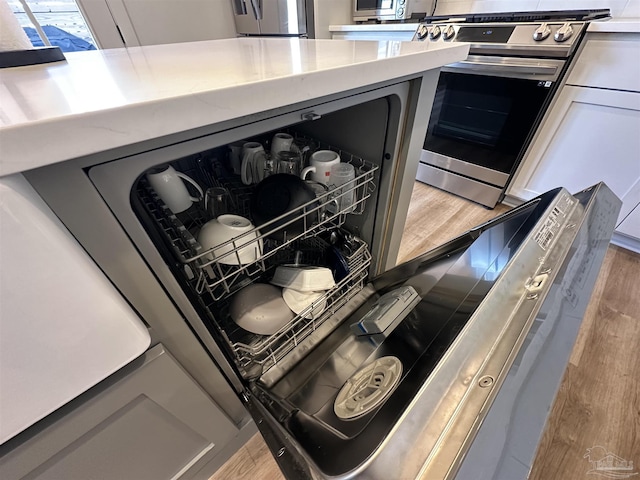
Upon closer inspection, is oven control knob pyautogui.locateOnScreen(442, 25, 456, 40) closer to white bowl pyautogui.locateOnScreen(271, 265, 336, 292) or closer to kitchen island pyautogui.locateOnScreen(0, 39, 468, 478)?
kitchen island pyautogui.locateOnScreen(0, 39, 468, 478)

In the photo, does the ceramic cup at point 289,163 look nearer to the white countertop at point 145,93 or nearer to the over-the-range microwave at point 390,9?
the white countertop at point 145,93

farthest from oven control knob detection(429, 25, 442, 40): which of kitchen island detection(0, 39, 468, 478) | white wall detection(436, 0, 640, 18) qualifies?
kitchen island detection(0, 39, 468, 478)

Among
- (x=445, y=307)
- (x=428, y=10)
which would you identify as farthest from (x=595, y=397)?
(x=428, y=10)

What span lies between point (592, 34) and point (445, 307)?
149 centimetres

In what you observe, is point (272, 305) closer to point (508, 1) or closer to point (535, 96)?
point (535, 96)

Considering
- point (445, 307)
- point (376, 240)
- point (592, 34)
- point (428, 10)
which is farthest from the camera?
point (428, 10)

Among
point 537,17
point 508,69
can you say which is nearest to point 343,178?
point 508,69

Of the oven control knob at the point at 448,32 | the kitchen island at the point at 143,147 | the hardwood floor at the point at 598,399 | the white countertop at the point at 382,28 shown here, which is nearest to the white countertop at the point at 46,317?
the kitchen island at the point at 143,147

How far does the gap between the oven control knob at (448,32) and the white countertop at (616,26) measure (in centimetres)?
57

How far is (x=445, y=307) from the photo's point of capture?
562mm

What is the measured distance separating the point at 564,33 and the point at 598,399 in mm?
1469

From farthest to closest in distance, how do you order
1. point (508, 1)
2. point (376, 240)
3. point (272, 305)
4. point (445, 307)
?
point (508, 1) → point (376, 240) → point (272, 305) → point (445, 307)

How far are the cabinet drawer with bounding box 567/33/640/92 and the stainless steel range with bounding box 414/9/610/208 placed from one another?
6 centimetres

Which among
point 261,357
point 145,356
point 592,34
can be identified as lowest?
point 261,357
